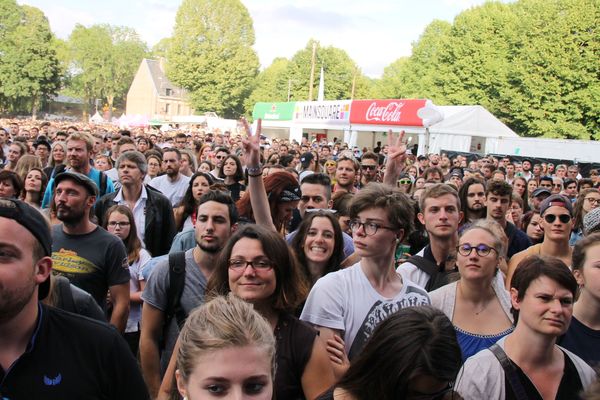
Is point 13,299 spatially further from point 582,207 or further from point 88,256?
point 582,207

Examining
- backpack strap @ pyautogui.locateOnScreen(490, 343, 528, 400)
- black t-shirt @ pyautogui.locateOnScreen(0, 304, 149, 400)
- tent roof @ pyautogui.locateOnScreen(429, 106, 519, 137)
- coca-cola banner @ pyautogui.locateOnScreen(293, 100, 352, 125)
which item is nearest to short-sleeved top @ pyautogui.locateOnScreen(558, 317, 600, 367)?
backpack strap @ pyautogui.locateOnScreen(490, 343, 528, 400)

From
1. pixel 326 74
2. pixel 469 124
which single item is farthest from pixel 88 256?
pixel 326 74

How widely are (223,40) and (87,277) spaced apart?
7107 centimetres

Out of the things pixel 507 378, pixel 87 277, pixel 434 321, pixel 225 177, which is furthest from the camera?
pixel 225 177

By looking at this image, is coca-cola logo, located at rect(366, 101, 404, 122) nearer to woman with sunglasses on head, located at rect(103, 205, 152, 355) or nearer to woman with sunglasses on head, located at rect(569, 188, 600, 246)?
woman with sunglasses on head, located at rect(569, 188, 600, 246)

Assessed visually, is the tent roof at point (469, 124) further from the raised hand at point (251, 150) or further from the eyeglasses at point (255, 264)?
the eyeglasses at point (255, 264)

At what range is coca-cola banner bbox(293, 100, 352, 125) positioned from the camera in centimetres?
3566

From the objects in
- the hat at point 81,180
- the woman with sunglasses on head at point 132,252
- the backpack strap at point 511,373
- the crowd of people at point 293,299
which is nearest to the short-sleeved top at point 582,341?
the crowd of people at point 293,299

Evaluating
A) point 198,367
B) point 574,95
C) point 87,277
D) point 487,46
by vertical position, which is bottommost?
point 87,277

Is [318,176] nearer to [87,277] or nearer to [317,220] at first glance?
[317,220]

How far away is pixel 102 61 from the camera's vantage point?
102750 millimetres

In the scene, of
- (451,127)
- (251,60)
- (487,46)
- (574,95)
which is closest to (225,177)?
(451,127)

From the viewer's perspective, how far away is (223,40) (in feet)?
237

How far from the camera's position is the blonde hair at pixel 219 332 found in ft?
6.77
